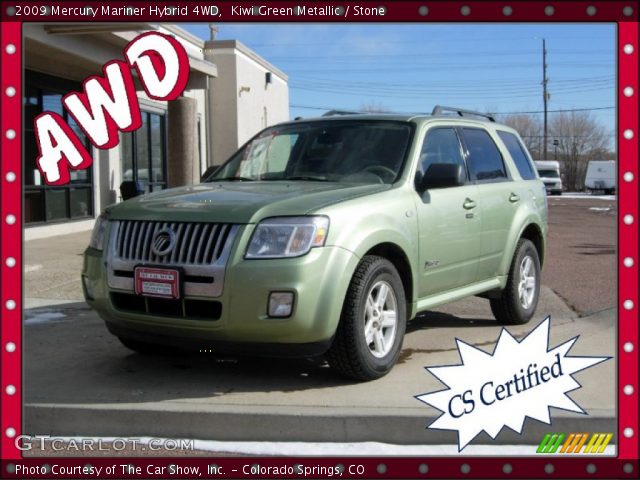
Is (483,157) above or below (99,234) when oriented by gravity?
above

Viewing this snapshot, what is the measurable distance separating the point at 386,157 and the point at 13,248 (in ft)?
9.86

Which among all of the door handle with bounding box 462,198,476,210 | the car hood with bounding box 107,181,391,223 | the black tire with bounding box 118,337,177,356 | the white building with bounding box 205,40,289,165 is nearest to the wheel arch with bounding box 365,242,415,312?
the car hood with bounding box 107,181,391,223

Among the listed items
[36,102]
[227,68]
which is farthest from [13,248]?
[227,68]

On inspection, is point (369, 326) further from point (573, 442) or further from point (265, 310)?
point (573, 442)

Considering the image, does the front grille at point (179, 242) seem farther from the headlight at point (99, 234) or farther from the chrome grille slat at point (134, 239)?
the headlight at point (99, 234)

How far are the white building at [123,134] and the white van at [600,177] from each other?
2855 cm

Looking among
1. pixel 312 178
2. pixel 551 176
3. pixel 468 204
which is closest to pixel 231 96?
pixel 468 204

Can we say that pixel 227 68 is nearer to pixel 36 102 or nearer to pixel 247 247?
pixel 36 102

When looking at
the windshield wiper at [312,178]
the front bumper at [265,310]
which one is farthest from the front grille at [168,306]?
the windshield wiper at [312,178]

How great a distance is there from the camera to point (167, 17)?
149 inches

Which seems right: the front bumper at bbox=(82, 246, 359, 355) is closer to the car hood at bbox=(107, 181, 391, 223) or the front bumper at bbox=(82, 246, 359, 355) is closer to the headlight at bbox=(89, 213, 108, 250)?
the car hood at bbox=(107, 181, 391, 223)

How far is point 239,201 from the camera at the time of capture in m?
4.69

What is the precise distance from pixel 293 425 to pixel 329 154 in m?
2.37

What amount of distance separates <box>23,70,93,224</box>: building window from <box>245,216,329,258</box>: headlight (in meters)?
10.3
